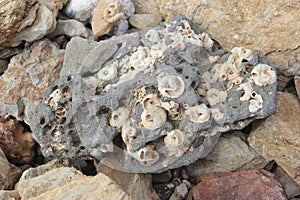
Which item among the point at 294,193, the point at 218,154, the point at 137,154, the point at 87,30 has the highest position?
the point at 87,30

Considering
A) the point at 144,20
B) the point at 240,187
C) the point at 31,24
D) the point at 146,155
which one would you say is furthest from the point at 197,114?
the point at 31,24

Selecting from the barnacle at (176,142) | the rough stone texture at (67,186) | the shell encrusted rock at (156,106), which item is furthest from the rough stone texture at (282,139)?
the rough stone texture at (67,186)

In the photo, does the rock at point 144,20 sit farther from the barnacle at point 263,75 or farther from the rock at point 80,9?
the barnacle at point 263,75

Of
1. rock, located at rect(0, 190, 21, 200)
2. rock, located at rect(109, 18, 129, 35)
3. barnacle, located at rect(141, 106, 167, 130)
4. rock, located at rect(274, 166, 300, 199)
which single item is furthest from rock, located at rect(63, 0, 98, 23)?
rock, located at rect(274, 166, 300, 199)

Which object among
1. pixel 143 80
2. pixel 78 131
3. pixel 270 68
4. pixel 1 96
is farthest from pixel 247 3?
pixel 1 96

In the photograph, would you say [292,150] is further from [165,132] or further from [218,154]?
[165,132]

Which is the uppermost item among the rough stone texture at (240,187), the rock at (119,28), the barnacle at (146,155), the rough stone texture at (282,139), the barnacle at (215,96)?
the rock at (119,28)

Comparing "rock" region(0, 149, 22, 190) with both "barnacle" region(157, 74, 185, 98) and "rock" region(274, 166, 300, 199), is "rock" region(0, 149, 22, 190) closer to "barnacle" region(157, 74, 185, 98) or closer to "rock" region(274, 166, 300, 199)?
"barnacle" region(157, 74, 185, 98)

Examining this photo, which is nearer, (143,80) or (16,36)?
(143,80)
